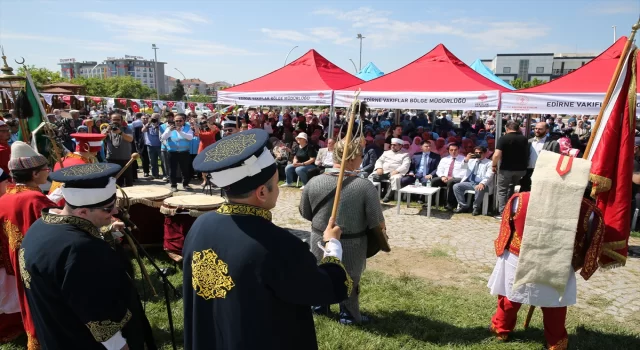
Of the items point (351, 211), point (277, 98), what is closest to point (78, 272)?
point (351, 211)

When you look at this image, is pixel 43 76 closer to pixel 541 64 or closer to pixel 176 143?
pixel 176 143

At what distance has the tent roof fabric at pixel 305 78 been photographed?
1197 centimetres

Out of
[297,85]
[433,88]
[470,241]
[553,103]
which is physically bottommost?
[470,241]

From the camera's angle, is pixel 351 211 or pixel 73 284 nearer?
pixel 73 284

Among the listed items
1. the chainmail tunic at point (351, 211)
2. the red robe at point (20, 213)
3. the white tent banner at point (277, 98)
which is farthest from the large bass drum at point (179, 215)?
the white tent banner at point (277, 98)

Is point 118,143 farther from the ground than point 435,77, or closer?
closer

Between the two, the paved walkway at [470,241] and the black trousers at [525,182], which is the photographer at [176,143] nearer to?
the paved walkway at [470,241]

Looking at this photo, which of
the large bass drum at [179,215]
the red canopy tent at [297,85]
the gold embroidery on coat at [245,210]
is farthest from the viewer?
the red canopy tent at [297,85]

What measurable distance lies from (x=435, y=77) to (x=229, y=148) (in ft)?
31.8

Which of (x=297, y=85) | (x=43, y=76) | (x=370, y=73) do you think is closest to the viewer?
(x=297, y=85)

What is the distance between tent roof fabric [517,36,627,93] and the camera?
27.4 ft

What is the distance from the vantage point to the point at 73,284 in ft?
7.13

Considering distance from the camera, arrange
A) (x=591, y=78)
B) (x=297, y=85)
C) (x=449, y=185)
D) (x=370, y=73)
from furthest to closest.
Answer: (x=370, y=73)
(x=297, y=85)
(x=449, y=185)
(x=591, y=78)

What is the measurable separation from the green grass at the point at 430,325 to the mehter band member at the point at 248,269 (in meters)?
2.23
